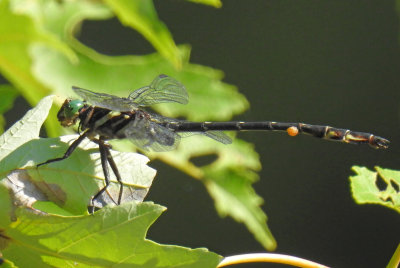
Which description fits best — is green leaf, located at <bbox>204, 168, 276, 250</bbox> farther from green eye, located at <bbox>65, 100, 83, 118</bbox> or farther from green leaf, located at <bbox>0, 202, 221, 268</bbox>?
green leaf, located at <bbox>0, 202, 221, 268</bbox>

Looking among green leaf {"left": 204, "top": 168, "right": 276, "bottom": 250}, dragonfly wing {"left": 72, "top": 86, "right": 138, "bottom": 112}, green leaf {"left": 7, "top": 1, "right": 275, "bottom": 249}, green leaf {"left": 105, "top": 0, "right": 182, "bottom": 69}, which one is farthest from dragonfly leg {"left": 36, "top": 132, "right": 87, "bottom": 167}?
green leaf {"left": 204, "top": 168, "right": 276, "bottom": 250}

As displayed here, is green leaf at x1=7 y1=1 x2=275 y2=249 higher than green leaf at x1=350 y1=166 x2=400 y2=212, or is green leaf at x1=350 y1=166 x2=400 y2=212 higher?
green leaf at x1=7 y1=1 x2=275 y2=249

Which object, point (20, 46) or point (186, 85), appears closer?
point (20, 46)

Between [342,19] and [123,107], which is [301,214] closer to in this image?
[342,19]

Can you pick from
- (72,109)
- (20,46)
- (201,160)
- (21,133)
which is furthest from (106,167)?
(201,160)

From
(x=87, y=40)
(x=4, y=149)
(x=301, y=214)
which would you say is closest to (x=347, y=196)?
(x=301, y=214)

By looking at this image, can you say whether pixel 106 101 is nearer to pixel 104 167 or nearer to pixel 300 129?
pixel 104 167

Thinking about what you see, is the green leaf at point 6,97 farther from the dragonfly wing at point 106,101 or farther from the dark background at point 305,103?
the dark background at point 305,103
